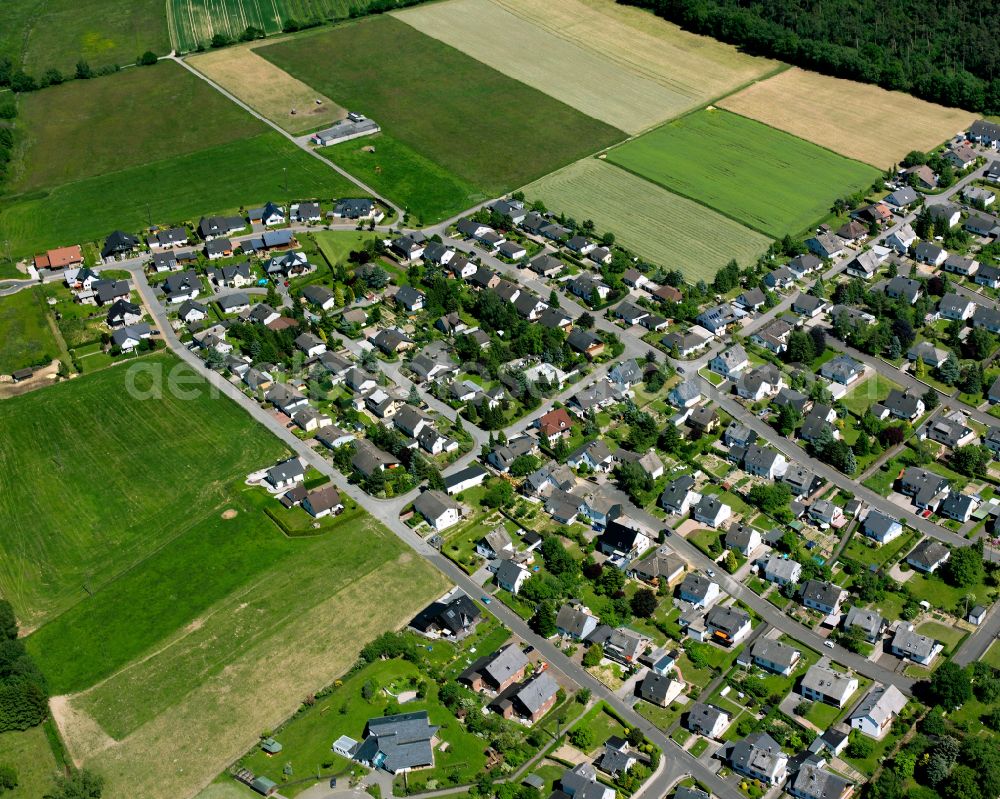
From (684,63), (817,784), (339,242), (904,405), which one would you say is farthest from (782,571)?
(684,63)

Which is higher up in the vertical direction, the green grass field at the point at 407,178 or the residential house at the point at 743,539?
the green grass field at the point at 407,178

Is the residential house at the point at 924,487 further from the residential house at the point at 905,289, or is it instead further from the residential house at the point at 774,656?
the residential house at the point at 905,289

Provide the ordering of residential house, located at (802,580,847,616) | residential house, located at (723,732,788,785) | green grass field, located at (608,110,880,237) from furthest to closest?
green grass field, located at (608,110,880,237), residential house, located at (802,580,847,616), residential house, located at (723,732,788,785)

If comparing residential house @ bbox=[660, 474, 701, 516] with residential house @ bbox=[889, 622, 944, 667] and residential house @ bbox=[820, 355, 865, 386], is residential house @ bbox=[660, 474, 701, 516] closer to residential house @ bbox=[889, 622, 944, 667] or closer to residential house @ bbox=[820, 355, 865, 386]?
residential house @ bbox=[889, 622, 944, 667]

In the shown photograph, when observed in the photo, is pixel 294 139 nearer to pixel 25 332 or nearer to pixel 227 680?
pixel 25 332

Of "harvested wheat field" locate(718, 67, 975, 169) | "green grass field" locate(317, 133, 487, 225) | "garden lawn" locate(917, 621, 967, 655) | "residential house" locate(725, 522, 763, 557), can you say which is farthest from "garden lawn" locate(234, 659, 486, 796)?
"harvested wheat field" locate(718, 67, 975, 169)

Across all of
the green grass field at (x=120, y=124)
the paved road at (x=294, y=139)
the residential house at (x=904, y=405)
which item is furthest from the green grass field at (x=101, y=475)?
the residential house at (x=904, y=405)
